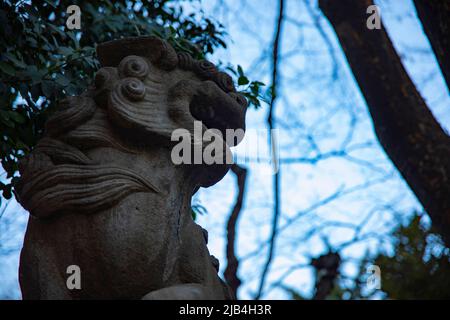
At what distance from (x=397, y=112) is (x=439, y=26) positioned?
466mm

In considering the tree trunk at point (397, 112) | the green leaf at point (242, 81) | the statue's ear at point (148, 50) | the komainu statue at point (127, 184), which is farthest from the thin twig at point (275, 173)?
the green leaf at point (242, 81)

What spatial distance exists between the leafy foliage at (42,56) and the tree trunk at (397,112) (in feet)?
2.52

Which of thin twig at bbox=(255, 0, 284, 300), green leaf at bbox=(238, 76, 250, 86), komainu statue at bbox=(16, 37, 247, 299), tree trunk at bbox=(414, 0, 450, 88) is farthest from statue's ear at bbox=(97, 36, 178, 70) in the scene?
tree trunk at bbox=(414, 0, 450, 88)

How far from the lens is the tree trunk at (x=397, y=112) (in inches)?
135

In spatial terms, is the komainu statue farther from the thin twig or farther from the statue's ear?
the thin twig

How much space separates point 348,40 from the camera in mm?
3996

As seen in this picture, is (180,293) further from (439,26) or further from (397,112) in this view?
(439,26)

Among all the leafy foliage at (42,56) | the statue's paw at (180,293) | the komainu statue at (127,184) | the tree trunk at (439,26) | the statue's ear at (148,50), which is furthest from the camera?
the leafy foliage at (42,56)

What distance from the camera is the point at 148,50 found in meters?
3.32

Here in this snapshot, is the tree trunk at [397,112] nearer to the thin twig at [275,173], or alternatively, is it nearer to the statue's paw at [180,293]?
the thin twig at [275,173]

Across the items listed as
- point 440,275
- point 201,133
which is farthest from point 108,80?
point 440,275

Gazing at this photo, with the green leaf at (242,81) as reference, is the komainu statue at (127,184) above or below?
below

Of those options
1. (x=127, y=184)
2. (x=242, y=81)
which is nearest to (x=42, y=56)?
(x=242, y=81)

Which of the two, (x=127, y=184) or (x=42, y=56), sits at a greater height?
(x=42, y=56)
